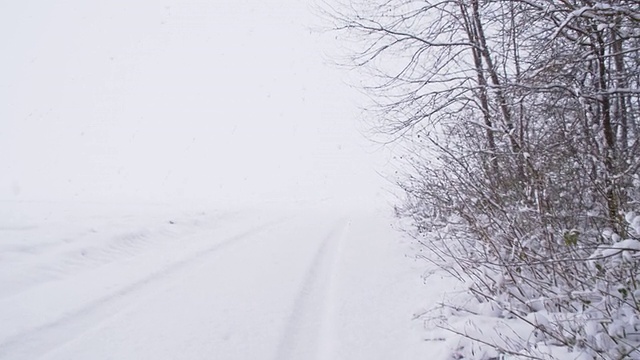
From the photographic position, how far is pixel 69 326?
364cm

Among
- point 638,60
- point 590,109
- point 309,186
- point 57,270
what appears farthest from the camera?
point 309,186

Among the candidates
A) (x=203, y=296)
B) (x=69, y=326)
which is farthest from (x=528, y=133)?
(x=69, y=326)

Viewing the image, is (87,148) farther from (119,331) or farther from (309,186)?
(119,331)

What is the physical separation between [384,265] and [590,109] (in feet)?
11.4

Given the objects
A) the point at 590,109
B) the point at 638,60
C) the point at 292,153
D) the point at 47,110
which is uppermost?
the point at 47,110

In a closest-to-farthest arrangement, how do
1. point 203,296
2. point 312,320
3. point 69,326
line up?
point 69,326
point 312,320
point 203,296

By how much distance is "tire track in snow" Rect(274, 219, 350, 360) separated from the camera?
311cm

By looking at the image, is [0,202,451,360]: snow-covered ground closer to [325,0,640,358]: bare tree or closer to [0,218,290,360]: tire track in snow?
Result: [0,218,290,360]: tire track in snow

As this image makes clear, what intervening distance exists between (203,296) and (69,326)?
139 centimetres

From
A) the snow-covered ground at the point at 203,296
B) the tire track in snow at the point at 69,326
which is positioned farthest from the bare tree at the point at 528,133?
the tire track in snow at the point at 69,326

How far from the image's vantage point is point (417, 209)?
10367 mm

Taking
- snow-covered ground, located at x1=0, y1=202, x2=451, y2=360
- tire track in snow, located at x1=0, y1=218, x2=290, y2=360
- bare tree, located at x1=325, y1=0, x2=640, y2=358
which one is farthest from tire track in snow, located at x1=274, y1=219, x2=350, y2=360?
tire track in snow, located at x1=0, y1=218, x2=290, y2=360

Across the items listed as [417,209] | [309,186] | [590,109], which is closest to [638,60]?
[590,109]

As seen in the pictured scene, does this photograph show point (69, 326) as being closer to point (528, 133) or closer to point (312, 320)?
point (312, 320)
